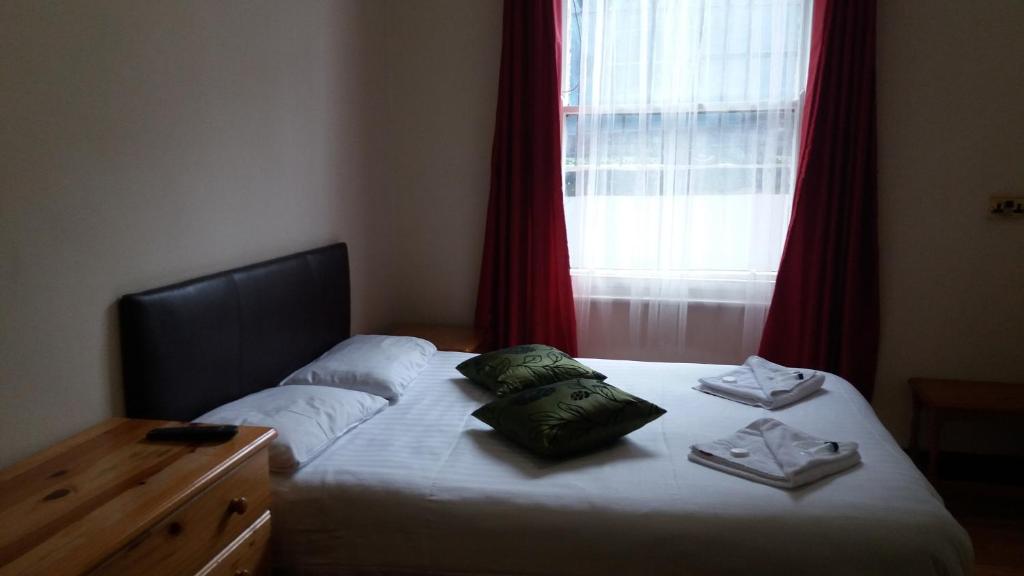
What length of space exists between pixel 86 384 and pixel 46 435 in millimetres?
144

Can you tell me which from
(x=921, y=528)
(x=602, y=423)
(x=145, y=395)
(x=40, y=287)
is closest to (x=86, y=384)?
(x=145, y=395)

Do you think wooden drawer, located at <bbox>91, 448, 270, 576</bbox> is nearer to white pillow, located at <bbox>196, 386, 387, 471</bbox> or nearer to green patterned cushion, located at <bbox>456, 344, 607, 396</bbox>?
white pillow, located at <bbox>196, 386, 387, 471</bbox>

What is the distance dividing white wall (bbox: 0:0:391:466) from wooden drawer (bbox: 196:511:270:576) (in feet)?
1.68

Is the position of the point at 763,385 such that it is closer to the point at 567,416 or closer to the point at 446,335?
the point at 567,416

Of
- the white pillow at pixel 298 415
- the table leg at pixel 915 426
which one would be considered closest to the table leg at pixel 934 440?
the table leg at pixel 915 426

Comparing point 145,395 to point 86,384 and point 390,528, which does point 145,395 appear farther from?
point 390,528

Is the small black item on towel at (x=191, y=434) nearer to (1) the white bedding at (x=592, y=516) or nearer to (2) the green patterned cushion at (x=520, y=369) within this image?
(1) the white bedding at (x=592, y=516)

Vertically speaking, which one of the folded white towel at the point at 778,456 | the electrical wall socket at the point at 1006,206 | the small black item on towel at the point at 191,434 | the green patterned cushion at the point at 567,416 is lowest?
the folded white towel at the point at 778,456

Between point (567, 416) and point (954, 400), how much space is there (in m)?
1.92

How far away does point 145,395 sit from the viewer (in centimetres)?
171

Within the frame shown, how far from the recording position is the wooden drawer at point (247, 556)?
1428 mm

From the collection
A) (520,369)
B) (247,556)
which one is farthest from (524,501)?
(520,369)

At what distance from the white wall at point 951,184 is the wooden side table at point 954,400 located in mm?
146

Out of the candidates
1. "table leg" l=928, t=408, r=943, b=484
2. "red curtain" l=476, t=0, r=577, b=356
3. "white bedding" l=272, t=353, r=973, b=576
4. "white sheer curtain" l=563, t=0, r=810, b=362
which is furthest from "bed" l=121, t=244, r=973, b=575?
"red curtain" l=476, t=0, r=577, b=356
